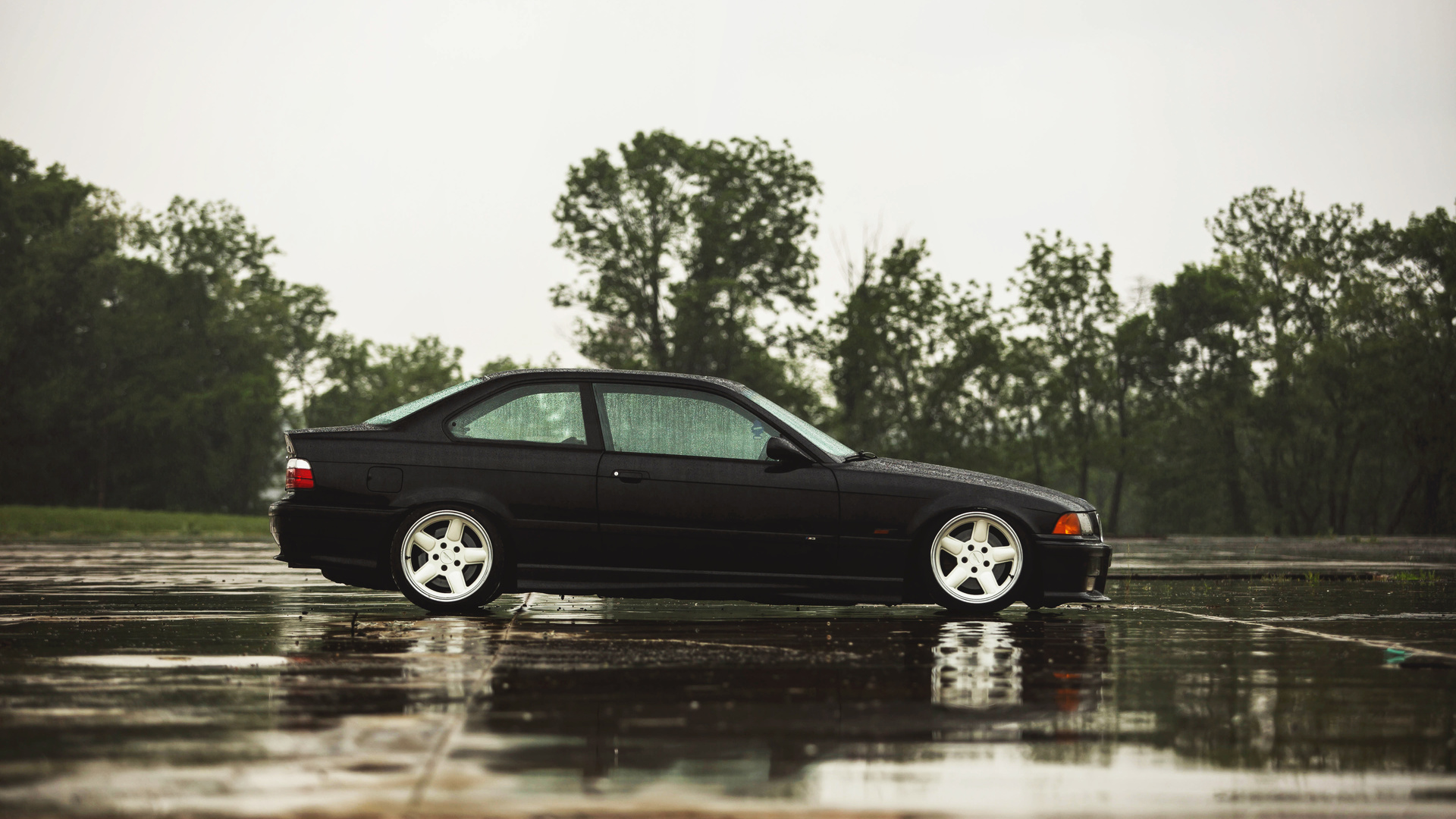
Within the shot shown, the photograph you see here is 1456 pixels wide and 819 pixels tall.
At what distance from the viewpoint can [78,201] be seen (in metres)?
73.2

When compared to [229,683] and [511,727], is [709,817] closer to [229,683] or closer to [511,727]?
[511,727]

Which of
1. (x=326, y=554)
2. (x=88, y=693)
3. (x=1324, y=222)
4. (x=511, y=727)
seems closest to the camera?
(x=511, y=727)

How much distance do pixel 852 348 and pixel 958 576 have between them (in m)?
43.4

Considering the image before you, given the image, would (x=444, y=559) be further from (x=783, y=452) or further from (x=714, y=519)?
(x=783, y=452)

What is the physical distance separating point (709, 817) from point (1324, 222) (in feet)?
209

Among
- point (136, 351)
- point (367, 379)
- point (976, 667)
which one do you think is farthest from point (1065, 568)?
point (367, 379)

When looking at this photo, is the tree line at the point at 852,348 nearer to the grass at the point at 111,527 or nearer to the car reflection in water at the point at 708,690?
the grass at the point at 111,527

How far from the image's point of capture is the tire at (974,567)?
28.1 ft

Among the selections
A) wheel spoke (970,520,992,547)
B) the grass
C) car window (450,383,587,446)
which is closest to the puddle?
car window (450,383,587,446)

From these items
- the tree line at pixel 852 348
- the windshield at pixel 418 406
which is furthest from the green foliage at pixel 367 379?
the windshield at pixel 418 406

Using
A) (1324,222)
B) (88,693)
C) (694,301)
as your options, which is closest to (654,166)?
(694,301)

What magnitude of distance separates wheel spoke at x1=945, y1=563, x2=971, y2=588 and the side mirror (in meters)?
1.05

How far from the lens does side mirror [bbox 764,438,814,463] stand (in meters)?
8.63

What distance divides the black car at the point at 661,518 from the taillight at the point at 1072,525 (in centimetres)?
1
